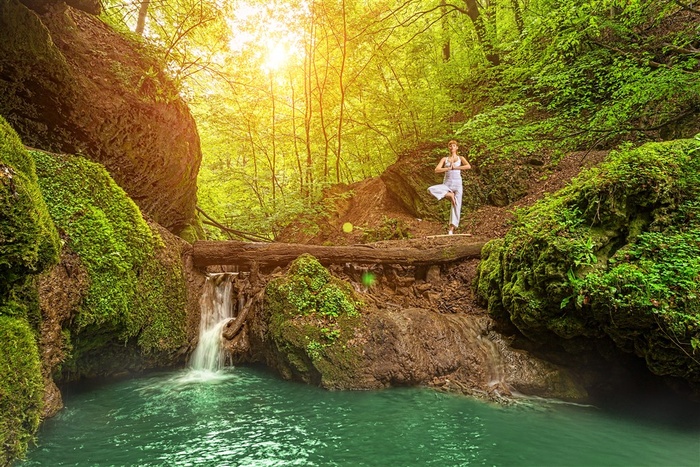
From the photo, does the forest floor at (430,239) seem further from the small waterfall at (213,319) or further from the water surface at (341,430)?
the water surface at (341,430)

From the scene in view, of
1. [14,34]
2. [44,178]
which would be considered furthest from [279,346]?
[14,34]

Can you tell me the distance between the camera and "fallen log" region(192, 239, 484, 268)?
806cm

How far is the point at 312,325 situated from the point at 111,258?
3390 mm

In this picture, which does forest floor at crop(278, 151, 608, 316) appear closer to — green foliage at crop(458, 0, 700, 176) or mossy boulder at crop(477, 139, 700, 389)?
green foliage at crop(458, 0, 700, 176)

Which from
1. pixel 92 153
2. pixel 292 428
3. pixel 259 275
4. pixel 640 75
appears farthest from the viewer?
pixel 259 275

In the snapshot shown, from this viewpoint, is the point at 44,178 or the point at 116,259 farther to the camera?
the point at 116,259

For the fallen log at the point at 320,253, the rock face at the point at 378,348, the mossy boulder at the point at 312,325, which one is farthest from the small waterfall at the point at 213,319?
the mossy boulder at the point at 312,325

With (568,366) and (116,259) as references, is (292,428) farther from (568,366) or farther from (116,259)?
(568,366)

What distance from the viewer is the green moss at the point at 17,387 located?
308 cm

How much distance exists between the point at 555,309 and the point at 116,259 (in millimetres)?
6882

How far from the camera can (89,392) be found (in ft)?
17.8

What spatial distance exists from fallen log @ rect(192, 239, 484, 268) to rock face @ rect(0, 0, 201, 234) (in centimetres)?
231

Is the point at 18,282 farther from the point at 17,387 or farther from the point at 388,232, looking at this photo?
the point at 388,232

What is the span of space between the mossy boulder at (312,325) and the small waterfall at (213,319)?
119cm
